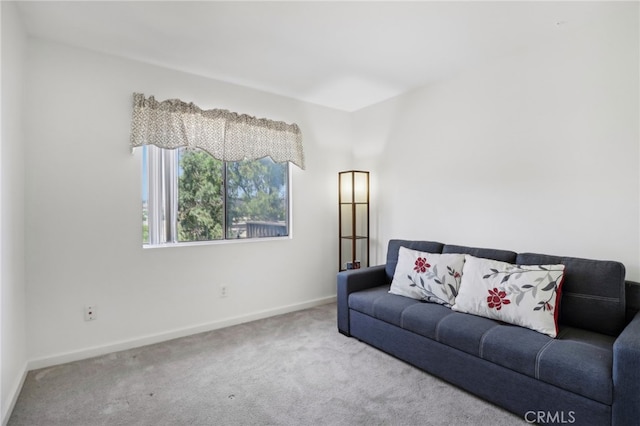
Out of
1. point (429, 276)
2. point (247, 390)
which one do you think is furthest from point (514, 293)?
point (247, 390)

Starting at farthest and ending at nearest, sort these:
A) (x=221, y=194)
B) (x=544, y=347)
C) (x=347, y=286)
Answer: (x=221, y=194) < (x=347, y=286) < (x=544, y=347)

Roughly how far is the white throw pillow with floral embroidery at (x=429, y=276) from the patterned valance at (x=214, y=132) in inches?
67.9

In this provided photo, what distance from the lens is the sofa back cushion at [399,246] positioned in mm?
3135

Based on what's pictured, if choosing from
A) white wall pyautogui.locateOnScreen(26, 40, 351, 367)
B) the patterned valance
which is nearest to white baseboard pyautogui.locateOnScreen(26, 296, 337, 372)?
white wall pyautogui.locateOnScreen(26, 40, 351, 367)

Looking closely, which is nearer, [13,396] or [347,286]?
[13,396]

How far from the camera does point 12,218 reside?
217 centimetres

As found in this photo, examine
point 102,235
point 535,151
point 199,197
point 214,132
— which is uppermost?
point 214,132

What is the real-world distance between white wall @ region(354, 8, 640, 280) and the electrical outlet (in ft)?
9.85

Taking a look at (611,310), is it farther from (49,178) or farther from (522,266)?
(49,178)

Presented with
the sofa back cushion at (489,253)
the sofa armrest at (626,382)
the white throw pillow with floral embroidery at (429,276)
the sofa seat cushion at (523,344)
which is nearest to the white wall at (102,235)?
the white throw pillow with floral embroidery at (429,276)

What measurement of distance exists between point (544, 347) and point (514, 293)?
400 mm

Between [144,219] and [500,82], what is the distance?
3.39 metres

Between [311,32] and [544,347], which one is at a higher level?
[311,32]

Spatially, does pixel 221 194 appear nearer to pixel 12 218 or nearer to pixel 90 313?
pixel 90 313
